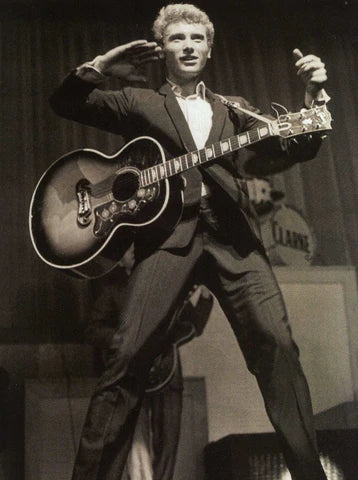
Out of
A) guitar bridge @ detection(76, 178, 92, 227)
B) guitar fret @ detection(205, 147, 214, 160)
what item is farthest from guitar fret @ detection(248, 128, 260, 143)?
guitar bridge @ detection(76, 178, 92, 227)

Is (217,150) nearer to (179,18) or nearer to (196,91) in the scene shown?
(196,91)

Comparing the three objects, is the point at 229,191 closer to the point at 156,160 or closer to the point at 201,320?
the point at 156,160

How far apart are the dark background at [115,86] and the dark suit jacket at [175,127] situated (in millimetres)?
569

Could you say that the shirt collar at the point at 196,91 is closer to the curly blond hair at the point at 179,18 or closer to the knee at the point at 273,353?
the curly blond hair at the point at 179,18

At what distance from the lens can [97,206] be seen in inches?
76.8

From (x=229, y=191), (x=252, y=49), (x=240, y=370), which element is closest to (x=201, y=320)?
(x=240, y=370)

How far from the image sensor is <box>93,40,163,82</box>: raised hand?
6.37 feet

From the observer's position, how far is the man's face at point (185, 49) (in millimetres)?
2029

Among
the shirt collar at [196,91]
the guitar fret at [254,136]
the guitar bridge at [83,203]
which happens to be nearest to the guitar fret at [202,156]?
the guitar fret at [254,136]

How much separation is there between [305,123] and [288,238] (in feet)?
2.81

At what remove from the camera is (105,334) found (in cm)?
226

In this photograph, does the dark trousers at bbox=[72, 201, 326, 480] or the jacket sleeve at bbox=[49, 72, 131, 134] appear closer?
the dark trousers at bbox=[72, 201, 326, 480]

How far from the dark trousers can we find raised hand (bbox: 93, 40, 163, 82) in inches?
19.5

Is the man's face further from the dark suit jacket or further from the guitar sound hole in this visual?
the guitar sound hole
